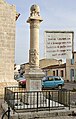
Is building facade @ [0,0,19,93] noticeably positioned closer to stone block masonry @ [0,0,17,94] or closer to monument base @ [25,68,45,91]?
stone block masonry @ [0,0,17,94]

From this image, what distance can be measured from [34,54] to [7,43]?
217 inches

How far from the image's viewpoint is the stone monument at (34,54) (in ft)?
36.0

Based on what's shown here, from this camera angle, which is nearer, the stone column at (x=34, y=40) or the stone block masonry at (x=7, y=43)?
the stone column at (x=34, y=40)

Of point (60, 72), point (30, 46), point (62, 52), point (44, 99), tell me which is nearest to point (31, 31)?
point (30, 46)

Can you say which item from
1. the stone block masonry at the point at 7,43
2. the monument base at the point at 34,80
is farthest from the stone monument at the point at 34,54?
the stone block masonry at the point at 7,43

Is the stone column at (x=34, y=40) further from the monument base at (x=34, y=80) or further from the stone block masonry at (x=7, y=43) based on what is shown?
the stone block masonry at (x=7, y=43)

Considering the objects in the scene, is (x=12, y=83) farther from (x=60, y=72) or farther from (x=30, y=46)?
(x=60, y=72)

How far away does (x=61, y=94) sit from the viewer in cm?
1137

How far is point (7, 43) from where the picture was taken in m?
16.4

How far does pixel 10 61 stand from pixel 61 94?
5.98m

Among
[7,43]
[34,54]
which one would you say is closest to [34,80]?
[34,54]

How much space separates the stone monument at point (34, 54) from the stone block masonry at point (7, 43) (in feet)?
16.5

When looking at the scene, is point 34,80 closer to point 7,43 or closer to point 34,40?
point 34,40

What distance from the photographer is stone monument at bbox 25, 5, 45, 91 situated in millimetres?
10984
